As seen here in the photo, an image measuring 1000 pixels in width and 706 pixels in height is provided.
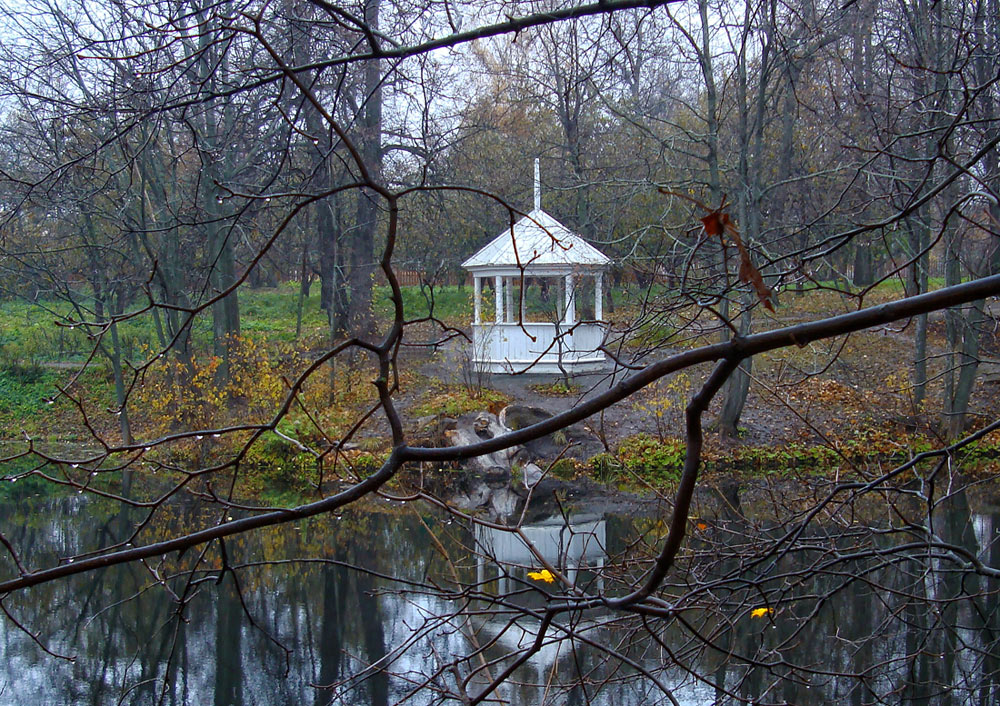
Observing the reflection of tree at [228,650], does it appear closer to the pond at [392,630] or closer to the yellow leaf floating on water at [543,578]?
the pond at [392,630]

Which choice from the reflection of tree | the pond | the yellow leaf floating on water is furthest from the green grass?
the yellow leaf floating on water

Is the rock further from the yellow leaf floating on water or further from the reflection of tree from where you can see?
the yellow leaf floating on water

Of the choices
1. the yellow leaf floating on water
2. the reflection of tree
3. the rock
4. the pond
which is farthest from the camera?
the rock

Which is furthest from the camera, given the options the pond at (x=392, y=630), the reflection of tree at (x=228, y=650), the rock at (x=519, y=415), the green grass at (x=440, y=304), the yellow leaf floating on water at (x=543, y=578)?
the green grass at (x=440, y=304)

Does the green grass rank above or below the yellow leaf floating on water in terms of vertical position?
above

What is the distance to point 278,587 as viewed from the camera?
26.7 feet

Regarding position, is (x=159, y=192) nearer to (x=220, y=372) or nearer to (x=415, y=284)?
(x=220, y=372)

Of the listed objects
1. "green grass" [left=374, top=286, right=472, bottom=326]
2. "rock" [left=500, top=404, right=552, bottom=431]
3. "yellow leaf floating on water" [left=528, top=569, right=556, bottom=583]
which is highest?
"green grass" [left=374, top=286, right=472, bottom=326]

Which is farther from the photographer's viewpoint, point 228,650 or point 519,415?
point 519,415

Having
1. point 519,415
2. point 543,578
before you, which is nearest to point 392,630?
point 543,578

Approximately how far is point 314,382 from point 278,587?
5606 mm

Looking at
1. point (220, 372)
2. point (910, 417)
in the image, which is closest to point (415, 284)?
point (220, 372)

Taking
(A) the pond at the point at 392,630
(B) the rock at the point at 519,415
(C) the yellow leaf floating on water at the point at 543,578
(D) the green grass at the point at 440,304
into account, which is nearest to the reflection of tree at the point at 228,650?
(A) the pond at the point at 392,630

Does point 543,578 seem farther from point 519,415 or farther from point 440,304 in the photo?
point 440,304
